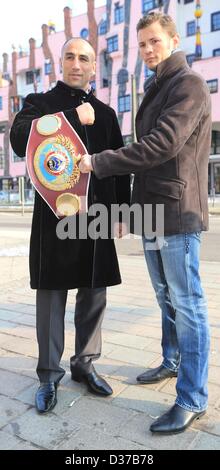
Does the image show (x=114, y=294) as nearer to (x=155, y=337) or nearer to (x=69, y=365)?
(x=155, y=337)

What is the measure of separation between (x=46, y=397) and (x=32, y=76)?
5320 centimetres

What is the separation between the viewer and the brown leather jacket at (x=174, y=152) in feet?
7.32

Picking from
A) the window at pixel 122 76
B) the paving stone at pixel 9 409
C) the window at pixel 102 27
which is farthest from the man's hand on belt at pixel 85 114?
the window at pixel 102 27

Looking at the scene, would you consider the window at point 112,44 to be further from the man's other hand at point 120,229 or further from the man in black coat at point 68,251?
the man's other hand at point 120,229

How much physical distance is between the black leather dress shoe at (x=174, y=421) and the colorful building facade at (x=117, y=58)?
28.2 meters

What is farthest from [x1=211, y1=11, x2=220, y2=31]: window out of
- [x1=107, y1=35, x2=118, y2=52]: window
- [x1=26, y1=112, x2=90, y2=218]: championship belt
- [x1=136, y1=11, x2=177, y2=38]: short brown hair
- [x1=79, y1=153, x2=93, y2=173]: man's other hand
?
[x1=79, y1=153, x2=93, y2=173]: man's other hand

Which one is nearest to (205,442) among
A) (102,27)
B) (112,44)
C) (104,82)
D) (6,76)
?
(112,44)

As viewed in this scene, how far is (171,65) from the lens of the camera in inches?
95.9

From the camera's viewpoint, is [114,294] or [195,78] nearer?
[195,78]

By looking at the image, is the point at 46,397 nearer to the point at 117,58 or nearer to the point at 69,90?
the point at 69,90
